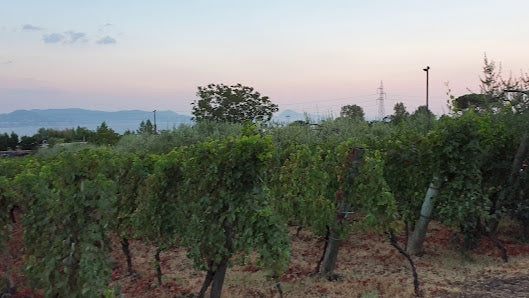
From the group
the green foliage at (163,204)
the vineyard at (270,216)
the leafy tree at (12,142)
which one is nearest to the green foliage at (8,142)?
the leafy tree at (12,142)

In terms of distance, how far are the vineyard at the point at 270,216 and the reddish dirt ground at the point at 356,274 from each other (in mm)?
35

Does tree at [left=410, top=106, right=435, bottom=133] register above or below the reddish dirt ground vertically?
above

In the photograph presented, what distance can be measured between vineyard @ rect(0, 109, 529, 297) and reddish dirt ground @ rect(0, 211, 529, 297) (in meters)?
0.04

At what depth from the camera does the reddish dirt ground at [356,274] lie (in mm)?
6008

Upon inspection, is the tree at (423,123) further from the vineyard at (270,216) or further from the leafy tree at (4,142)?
the leafy tree at (4,142)

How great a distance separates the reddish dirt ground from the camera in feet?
19.7

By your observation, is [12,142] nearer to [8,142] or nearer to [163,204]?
[8,142]

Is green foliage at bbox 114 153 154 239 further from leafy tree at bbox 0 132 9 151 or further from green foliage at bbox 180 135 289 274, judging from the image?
leafy tree at bbox 0 132 9 151

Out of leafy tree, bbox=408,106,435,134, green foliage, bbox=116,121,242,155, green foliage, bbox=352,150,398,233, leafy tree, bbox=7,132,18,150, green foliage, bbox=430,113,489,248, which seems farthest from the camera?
leafy tree, bbox=7,132,18,150

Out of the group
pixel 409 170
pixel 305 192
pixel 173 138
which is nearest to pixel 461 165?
pixel 409 170

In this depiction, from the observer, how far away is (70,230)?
4.88m

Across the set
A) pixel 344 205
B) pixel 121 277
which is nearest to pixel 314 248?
pixel 344 205

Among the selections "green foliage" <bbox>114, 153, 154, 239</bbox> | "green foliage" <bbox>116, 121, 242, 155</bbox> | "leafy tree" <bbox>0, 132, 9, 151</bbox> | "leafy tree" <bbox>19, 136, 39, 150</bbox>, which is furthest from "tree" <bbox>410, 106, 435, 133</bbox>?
"leafy tree" <bbox>0, 132, 9, 151</bbox>

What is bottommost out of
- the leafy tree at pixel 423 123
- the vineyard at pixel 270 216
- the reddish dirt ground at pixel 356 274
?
the reddish dirt ground at pixel 356 274
